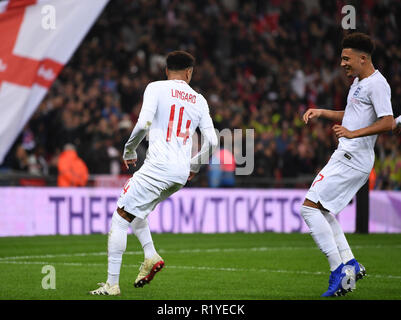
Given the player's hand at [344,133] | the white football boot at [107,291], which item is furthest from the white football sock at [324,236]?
the white football boot at [107,291]

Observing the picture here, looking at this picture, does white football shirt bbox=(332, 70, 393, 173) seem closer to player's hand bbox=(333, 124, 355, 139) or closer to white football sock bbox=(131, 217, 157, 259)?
player's hand bbox=(333, 124, 355, 139)

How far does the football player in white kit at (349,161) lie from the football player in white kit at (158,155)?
115 centimetres

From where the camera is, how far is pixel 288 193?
19.5 m

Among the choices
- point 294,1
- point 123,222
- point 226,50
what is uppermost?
point 294,1

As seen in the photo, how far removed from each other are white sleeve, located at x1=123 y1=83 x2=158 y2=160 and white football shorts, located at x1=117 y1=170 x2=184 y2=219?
24 centimetres

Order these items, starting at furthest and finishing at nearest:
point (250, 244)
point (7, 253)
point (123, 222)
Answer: point (250, 244) → point (7, 253) → point (123, 222)

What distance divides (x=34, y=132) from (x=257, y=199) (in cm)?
508

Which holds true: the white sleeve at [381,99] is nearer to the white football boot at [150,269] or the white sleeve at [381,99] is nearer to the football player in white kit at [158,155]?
the football player in white kit at [158,155]

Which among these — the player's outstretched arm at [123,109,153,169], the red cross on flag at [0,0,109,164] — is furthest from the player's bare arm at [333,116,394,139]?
the red cross on flag at [0,0,109,164]

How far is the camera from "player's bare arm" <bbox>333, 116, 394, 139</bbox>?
26.7 feet

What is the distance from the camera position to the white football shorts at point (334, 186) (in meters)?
8.43

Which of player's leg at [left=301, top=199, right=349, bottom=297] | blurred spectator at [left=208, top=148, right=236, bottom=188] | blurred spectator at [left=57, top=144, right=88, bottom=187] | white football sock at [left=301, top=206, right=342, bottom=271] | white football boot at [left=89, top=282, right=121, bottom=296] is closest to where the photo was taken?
white football boot at [left=89, top=282, right=121, bottom=296]

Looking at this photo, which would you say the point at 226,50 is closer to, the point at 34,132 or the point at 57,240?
the point at 34,132

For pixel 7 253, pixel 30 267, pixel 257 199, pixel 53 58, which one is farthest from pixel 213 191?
pixel 30 267
